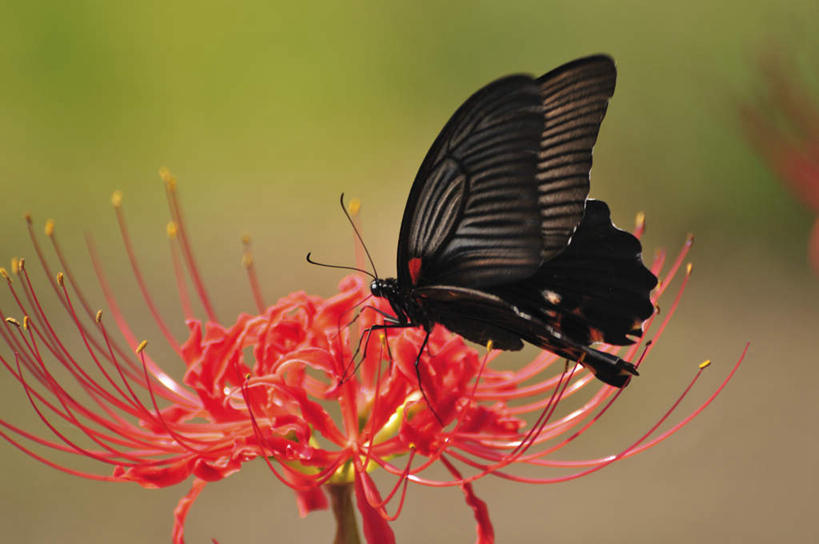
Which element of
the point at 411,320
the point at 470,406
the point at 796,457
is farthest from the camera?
the point at 796,457

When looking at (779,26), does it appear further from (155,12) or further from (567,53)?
(155,12)

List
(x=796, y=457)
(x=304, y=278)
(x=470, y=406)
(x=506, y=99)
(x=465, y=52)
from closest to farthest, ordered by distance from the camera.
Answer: (x=506, y=99), (x=470, y=406), (x=796, y=457), (x=304, y=278), (x=465, y=52)

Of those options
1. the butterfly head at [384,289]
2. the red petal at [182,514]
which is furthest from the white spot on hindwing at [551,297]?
the red petal at [182,514]

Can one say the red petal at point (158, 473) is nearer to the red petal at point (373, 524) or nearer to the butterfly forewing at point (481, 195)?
the red petal at point (373, 524)

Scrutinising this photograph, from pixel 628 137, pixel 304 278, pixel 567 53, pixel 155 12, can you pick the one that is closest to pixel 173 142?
pixel 155 12

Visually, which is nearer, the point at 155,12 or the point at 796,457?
the point at 796,457

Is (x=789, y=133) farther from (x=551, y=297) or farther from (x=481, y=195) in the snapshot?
(x=481, y=195)
